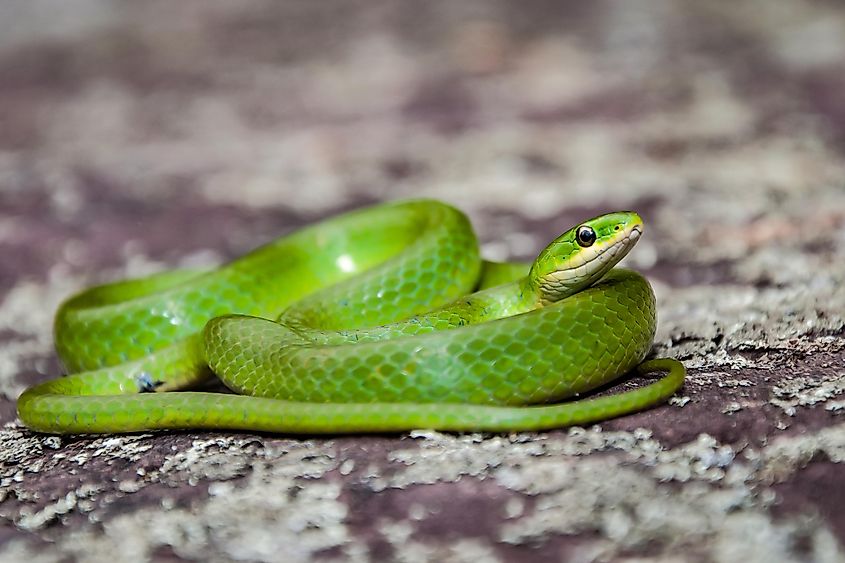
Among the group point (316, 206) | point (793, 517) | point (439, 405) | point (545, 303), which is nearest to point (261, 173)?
point (316, 206)

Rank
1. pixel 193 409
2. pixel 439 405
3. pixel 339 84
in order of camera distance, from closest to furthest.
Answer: pixel 439 405, pixel 193 409, pixel 339 84

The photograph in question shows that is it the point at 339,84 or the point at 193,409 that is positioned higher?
the point at 339,84

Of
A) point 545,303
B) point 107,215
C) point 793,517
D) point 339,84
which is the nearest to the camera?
point 793,517

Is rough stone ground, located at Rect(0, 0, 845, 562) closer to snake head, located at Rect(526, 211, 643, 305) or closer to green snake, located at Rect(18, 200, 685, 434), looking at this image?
green snake, located at Rect(18, 200, 685, 434)

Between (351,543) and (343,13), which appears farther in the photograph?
(343,13)

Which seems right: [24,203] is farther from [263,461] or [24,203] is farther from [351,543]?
[351,543]

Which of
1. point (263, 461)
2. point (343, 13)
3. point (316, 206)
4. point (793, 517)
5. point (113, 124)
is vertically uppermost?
point (343, 13)

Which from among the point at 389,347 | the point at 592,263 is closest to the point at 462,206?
the point at 592,263

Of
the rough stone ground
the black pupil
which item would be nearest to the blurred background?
the rough stone ground

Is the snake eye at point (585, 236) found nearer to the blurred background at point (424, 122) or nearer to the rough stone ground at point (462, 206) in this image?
the rough stone ground at point (462, 206)
